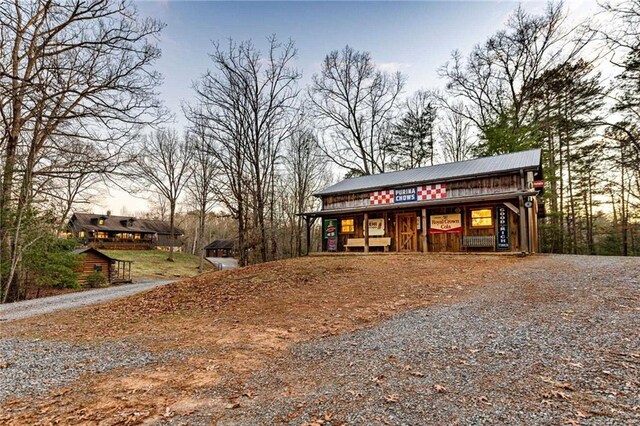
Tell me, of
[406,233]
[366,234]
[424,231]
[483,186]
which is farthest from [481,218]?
[366,234]

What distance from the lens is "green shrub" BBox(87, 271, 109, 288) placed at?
1978 cm

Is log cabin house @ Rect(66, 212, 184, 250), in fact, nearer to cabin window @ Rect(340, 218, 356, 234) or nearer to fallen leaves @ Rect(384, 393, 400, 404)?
cabin window @ Rect(340, 218, 356, 234)

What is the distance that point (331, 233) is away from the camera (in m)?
18.3

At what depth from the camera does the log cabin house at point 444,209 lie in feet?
43.7

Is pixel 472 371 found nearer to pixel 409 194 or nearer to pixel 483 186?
pixel 483 186

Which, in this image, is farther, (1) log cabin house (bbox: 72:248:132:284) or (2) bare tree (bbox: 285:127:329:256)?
(2) bare tree (bbox: 285:127:329:256)

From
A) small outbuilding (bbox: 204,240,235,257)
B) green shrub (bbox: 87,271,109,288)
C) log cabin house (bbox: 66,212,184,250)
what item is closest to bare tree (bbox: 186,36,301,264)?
green shrub (bbox: 87,271,109,288)

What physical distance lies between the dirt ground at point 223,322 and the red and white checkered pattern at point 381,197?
4.31 m

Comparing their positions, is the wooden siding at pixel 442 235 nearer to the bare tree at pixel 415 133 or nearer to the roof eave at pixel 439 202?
the roof eave at pixel 439 202

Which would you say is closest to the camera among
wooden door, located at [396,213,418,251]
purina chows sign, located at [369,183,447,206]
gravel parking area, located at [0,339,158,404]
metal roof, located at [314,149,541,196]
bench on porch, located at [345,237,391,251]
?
gravel parking area, located at [0,339,158,404]

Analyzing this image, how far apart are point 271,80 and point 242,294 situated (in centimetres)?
1445

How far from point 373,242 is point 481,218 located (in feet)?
17.8

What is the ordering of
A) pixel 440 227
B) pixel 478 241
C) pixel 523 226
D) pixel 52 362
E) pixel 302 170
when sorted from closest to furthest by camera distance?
pixel 52 362, pixel 523 226, pixel 478 241, pixel 440 227, pixel 302 170

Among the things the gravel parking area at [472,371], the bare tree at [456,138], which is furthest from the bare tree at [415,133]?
the gravel parking area at [472,371]
